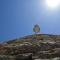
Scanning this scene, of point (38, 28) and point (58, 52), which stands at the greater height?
point (38, 28)

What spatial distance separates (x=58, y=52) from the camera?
32.9ft

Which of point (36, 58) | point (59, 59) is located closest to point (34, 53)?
point (36, 58)

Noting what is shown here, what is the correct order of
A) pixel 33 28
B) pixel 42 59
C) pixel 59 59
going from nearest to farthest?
pixel 59 59 < pixel 42 59 < pixel 33 28

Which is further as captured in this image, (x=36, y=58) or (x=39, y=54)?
(x=39, y=54)

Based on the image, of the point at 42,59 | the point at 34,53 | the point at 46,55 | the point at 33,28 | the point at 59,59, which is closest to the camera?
the point at 59,59

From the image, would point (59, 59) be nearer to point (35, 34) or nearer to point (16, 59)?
point (16, 59)

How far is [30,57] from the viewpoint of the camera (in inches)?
371

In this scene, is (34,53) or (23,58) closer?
(23,58)

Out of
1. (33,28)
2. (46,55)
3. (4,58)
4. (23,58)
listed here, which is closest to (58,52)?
(46,55)

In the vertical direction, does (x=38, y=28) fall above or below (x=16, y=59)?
above

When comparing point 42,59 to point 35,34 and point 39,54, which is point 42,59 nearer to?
point 39,54

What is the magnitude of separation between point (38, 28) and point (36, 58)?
13514 millimetres

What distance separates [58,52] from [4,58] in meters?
2.77

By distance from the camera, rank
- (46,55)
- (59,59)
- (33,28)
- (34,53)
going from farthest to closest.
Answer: (33,28)
(34,53)
(46,55)
(59,59)
